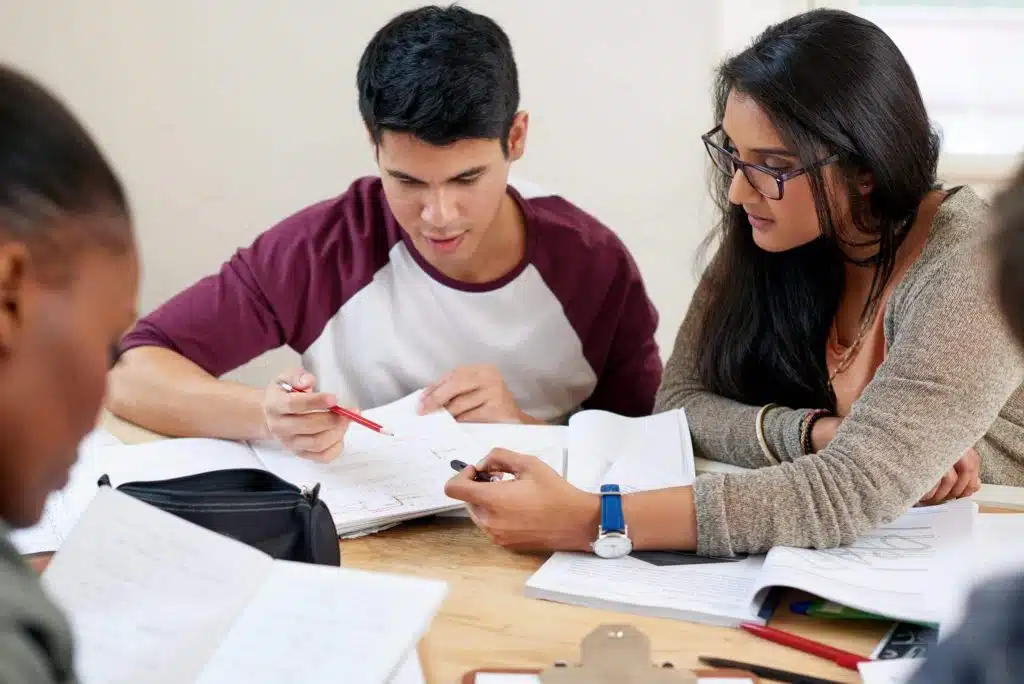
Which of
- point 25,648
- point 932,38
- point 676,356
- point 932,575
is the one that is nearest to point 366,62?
point 676,356

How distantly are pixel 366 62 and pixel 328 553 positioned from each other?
81 centimetres

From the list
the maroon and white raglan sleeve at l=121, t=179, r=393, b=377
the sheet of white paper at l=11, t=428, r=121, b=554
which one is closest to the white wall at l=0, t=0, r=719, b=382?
the maroon and white raglan sleeve at l=121, t=179, r=393, b=377

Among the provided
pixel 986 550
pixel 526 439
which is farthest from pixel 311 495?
pixel 986 550

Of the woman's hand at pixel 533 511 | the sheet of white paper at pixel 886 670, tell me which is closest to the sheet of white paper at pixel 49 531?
the woman's hand at pixel 533 511

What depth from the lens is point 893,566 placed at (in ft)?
3.85

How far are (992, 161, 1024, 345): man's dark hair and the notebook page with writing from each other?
663mm

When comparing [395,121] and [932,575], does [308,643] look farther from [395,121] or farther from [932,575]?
[395,121]

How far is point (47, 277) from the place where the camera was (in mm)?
698

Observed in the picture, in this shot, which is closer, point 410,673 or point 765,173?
point 410,673

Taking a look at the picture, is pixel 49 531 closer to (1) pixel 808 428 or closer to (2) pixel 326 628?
(2) pixel 326 628

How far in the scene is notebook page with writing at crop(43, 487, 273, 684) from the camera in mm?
949

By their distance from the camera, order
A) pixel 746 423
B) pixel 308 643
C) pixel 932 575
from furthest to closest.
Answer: pixel 746 423 < pixel 932 575 < pixel 308 643

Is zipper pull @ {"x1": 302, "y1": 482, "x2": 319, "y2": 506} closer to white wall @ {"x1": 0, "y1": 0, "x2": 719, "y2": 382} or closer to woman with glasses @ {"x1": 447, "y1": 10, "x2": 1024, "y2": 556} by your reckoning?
woman with glasses @ {"x1": 447, "y1": 10, "x2": 1024, "y2": 556}

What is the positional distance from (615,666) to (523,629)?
165mm
